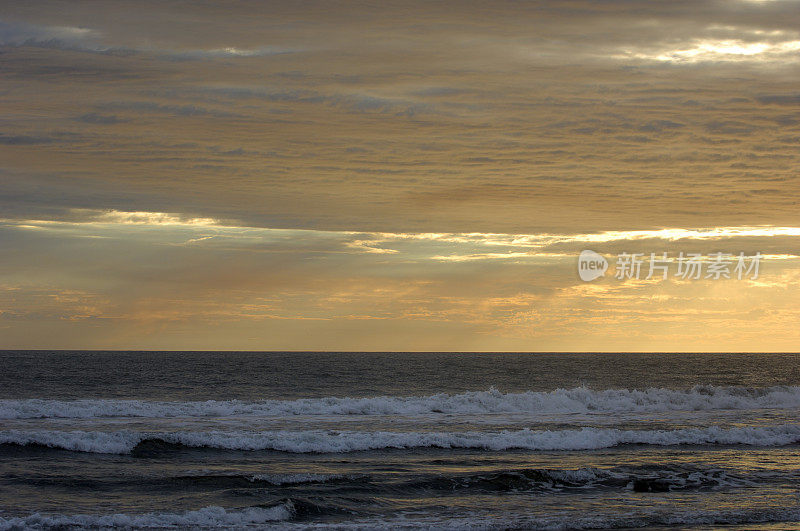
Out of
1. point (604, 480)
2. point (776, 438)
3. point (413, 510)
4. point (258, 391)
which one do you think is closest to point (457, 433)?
point (604, 480)

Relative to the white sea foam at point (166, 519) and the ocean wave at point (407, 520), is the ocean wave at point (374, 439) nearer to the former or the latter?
the white sea foam at point (166, 519)

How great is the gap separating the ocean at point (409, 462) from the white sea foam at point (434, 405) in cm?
14

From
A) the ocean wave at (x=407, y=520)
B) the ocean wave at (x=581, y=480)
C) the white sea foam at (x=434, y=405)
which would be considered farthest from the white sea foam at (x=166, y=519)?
the white sea foam at (x=434, y=405)

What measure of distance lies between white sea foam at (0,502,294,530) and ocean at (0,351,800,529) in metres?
0.05

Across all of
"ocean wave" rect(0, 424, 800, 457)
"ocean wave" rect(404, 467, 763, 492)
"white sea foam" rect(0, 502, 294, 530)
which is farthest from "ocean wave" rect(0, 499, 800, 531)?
"ocean wave" rect(0, 424, 800, 457)

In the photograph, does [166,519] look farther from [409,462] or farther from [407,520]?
[409,462]

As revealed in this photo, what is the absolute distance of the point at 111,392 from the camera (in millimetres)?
45875

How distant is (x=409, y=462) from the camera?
23875 mm

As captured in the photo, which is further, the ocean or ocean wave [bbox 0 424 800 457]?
ocean wave [bbox 0 424 800 457]

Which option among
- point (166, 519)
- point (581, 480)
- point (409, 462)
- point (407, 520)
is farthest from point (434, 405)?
point (166, 519)

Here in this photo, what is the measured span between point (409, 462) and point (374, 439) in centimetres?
327

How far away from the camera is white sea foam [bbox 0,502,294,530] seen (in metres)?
16.1

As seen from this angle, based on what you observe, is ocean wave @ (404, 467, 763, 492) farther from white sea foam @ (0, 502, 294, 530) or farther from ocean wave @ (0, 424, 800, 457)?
ocean wave @ (0, 424, 800, 457)

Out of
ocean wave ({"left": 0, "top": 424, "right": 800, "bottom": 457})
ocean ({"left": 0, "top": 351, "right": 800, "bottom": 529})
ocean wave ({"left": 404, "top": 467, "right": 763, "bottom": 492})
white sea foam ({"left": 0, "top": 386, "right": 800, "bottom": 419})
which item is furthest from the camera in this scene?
white sea foam ({"left": 0, "top": 386, "right": 800, "bottom": 419})
